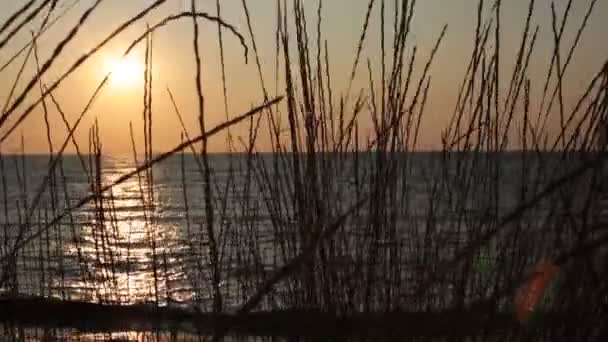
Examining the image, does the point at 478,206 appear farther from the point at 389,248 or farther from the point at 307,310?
the point at 307,310

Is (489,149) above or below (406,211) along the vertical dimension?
above

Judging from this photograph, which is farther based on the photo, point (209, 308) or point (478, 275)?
point (209, 308)

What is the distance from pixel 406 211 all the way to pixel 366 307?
62 cm

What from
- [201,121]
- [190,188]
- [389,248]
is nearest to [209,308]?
[389,248]

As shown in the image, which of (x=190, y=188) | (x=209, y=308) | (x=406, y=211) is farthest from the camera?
(x=190, y=188)

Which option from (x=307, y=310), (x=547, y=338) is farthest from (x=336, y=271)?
(x=547, y=338)

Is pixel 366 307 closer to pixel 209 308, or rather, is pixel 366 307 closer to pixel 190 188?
pixel 209 308

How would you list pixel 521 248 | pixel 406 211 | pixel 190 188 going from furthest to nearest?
pixel 190 188 < pixel 406 211 < pixel 521 248

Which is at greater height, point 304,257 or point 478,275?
point 304,257

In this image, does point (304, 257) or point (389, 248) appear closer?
point (304, 257)

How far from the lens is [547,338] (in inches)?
44.1

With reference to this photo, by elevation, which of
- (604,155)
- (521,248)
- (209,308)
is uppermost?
(604,155)

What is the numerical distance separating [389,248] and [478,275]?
22 cm

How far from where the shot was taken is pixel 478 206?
163 cm
